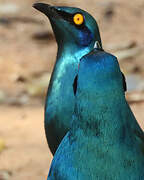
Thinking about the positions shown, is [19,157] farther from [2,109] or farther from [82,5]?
[82,5]

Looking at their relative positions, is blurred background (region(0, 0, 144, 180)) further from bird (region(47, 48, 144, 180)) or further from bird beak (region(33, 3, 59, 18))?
bird (region(47, 48, 144, 180))

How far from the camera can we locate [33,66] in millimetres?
6543

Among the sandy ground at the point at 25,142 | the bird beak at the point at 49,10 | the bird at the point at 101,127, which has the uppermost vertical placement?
the bird beak at the point at 49,10

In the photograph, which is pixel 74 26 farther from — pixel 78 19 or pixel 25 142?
pixel 25 142

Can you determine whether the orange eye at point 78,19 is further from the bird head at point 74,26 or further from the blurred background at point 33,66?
the blurred background at point 33,66

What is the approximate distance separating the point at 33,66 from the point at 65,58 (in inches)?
137

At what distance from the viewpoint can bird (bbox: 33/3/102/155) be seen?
2984 mm

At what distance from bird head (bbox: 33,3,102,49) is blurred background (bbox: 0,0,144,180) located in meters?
1.09

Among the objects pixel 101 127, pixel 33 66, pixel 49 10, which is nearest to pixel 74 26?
pixel 49 10

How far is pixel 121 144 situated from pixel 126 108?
0.12m

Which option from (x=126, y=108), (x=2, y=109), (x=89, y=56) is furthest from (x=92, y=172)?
(x=2, y=109)

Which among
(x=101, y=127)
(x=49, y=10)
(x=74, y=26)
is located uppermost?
(x=49, y=10)

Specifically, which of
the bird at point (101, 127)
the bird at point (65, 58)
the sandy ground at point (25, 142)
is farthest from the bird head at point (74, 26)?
the sandy ground at point (25, 142)

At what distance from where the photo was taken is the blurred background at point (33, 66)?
4211 millimetres
